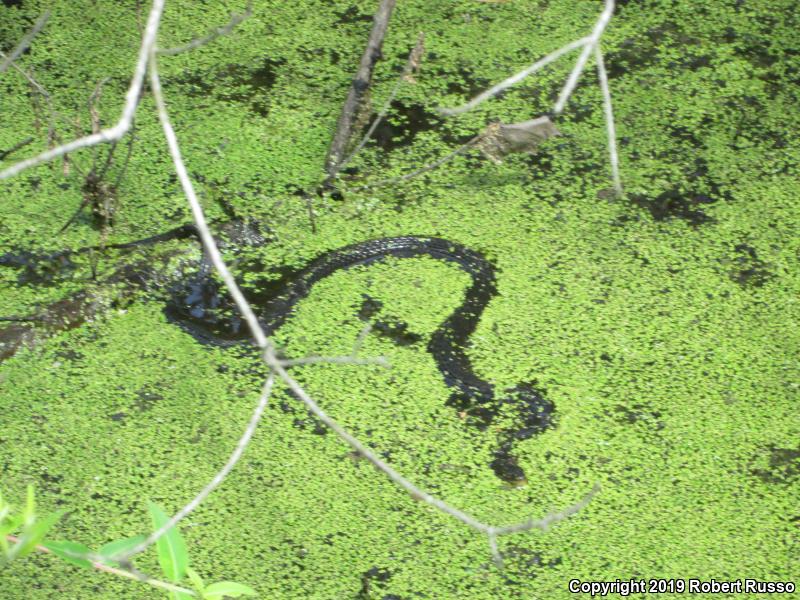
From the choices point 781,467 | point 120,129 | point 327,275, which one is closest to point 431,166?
point 327,275

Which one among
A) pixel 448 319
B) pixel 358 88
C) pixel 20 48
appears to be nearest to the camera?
pixel 20 48

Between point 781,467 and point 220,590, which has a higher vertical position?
point 220,590

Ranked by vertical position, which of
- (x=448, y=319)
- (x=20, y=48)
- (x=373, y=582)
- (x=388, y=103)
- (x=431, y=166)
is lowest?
(x=373, y=582)

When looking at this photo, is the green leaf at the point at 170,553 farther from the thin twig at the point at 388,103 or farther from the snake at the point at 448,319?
the thin twig at the point at 388,103

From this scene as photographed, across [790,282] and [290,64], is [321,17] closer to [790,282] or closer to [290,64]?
[290,64]

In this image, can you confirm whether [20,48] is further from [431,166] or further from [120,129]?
[431,166]

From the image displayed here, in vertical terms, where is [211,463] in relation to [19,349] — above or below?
below

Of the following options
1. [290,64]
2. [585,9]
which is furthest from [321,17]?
[585,9]
